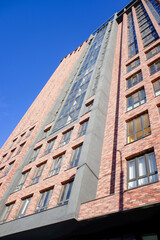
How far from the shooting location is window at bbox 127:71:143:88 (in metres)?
18.9

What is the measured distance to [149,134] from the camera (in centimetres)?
1195

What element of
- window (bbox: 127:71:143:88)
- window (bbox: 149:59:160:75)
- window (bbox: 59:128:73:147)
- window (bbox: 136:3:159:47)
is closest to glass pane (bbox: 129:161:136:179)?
window (bbox: 59:128:73:147)

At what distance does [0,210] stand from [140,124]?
15.1 metres

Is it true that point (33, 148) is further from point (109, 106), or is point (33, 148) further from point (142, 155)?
point (142, 155)

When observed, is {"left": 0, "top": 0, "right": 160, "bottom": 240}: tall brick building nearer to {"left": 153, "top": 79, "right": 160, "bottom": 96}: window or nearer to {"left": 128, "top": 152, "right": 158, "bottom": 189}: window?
{"left": 128, "top": 152, "right": 158, "bottom": 189}: window

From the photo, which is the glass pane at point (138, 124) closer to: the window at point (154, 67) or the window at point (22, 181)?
the window at point (154, 67)

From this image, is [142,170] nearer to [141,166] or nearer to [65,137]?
[141,166]

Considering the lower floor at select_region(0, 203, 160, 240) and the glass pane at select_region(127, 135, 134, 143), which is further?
the glass pane at select_region(127, 135, 134, 143)

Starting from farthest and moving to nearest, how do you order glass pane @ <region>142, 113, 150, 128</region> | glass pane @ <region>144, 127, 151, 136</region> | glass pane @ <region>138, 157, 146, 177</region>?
glass pane @ <region>142, 113, 150, 128</region> → glass pane @ <region>144, 127, 151, 136</region> → glass pane @ <region>138, 157, 146, 177</region>

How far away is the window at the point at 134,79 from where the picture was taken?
61.9ft

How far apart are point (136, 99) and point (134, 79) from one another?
3.96 meters

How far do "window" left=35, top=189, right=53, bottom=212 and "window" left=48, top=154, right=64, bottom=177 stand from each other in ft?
5.68

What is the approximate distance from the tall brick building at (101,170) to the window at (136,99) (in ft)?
0.34

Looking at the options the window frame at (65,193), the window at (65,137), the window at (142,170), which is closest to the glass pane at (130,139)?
the window at (142,170)
